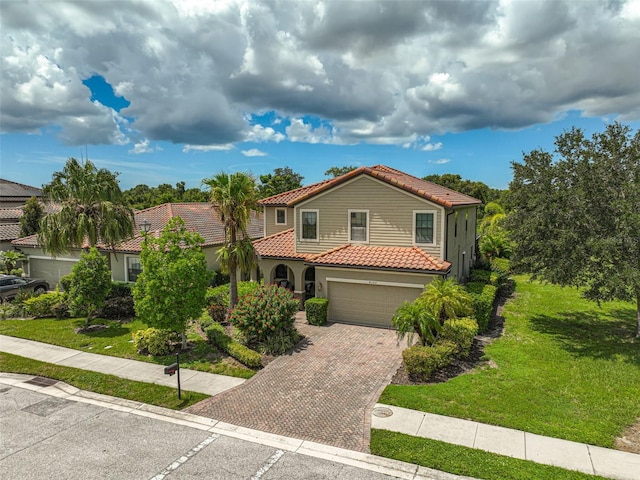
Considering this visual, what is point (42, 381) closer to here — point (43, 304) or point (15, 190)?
point (43, 304)

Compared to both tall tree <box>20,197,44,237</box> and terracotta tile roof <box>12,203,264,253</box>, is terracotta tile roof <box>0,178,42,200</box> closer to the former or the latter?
tall tree <box>20,197,44,237</box>

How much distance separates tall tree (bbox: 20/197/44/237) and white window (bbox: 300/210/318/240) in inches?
925

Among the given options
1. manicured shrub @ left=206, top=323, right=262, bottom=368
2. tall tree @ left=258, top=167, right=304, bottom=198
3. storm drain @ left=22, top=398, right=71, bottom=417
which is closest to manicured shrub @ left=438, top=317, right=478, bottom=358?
manicured shrub @ left=206, top=323, right=262, bottom=368

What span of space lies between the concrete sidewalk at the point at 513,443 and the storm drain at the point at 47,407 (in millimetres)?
8698

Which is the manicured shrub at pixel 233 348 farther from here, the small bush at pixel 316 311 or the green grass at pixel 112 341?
the small bush at pixel 316 311

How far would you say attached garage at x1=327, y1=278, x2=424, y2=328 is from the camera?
1755 cm

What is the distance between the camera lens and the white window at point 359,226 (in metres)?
19.5

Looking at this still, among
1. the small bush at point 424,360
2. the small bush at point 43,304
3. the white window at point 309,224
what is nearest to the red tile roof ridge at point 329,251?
the white window at point 309,224

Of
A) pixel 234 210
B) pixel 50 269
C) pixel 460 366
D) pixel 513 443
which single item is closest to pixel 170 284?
pixel 234 210

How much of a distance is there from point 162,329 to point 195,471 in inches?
293

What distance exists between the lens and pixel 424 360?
12.3m

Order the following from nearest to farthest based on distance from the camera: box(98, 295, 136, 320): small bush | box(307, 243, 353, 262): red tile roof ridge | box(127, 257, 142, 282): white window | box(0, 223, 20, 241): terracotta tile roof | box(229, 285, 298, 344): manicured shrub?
box(229, 285, 298, 344): manicured shrub → box(307, 243, 353, 262): red tile roof ridge → box(98, 295, 136, 320): small bush → box(127, 257, 142, 282): white window → box(0, 223, 20, 241): terracotta tile roof

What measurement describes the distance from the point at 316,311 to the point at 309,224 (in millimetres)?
4925

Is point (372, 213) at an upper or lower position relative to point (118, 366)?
upper
